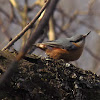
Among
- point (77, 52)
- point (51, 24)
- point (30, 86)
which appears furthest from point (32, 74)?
point (51, 24)

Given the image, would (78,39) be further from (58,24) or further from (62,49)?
(58,24)

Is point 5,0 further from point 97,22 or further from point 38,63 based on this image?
point 38,63

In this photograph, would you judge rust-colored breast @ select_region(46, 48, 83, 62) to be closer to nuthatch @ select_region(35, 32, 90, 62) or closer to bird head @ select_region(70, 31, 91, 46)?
nuthatch @ select_region(35, 32, 90, 62)

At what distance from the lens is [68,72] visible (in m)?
1.32

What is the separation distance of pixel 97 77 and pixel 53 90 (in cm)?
42

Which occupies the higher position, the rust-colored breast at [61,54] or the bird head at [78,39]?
the bird head at [78,39]

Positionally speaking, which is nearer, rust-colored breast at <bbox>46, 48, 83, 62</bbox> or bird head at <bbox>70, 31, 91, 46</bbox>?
rust-colored breast at <bbox>46, 48, 83, 62</bbox>

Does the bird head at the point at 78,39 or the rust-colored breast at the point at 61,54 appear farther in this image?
the bird head at the point at 78,39

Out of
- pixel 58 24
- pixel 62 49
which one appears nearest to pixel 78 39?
pixel 62 49

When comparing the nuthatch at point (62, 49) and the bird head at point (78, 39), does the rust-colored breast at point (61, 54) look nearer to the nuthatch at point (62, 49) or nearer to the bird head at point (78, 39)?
the nuthatch at point (62, 49)

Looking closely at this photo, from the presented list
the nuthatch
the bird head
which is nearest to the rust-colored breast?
the nuthatch

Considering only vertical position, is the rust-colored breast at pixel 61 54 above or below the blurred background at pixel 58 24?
below

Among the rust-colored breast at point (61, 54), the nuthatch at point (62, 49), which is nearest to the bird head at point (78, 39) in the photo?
the nuthatch at point (62, 49)

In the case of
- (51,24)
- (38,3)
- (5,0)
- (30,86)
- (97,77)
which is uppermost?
(5,0)
